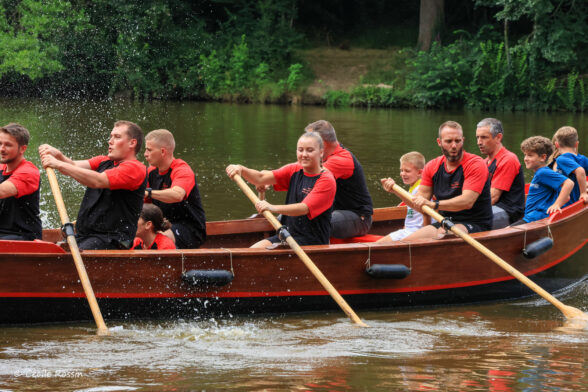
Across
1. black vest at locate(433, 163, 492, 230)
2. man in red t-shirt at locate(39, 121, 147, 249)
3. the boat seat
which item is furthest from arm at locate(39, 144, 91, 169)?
black vest at locate(433, 163, 492, 230)

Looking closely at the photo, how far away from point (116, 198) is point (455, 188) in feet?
9.68

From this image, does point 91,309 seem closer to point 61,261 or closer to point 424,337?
point 61,261

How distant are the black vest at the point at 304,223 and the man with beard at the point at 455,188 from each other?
2.83ft

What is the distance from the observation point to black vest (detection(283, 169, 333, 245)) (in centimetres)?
691

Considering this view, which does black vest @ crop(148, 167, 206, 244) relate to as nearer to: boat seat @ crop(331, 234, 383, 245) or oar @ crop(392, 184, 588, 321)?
boat seat @ crop(331, 234, 383, 245)

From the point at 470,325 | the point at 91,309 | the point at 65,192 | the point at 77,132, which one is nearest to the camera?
the point at 91,309

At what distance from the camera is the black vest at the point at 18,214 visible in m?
6.25

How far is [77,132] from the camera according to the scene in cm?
1891

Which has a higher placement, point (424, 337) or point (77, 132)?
point (77, 132)

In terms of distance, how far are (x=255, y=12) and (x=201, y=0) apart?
231 cm

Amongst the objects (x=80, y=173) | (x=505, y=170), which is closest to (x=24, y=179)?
(x=80, y=173)

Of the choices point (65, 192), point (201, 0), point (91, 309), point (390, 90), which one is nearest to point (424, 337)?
point (91, 309)

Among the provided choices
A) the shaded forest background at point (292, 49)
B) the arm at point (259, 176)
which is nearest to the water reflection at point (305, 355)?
the arm at point (259, 176)

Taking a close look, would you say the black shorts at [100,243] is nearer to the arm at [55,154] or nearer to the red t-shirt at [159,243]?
the red t-shirt at [159,243]
